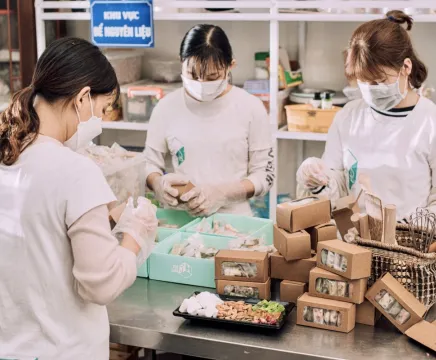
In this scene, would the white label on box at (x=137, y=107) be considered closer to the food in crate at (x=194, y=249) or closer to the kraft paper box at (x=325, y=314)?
the food in crate at (x=194, y=249)

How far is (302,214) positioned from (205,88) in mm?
884

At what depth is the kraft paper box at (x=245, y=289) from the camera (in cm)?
202

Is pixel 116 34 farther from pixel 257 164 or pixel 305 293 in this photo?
pixel 305 293

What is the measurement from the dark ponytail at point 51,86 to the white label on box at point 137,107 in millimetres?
2431

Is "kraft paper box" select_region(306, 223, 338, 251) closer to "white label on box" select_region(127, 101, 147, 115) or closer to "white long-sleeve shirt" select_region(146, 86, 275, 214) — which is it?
"white long-sleeve shirt" select_region(146, 86, 275, 214)

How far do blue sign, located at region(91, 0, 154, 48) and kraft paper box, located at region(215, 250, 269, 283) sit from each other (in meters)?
2.00

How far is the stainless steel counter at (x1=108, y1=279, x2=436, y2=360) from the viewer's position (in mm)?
1761

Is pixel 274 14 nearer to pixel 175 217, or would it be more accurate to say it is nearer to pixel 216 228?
pixel 175 217

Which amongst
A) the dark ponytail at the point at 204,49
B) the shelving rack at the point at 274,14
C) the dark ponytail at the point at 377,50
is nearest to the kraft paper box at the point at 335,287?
the dark ponytail at the point at 377,50

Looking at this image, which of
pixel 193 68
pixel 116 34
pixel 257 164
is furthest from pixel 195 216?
pixel 116 34

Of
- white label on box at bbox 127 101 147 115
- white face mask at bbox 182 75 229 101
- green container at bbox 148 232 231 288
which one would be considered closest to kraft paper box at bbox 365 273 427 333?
green container at bbox 148 232 231 288

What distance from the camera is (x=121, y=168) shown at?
2.60 metres

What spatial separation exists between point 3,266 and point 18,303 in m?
0.10

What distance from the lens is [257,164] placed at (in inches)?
113
